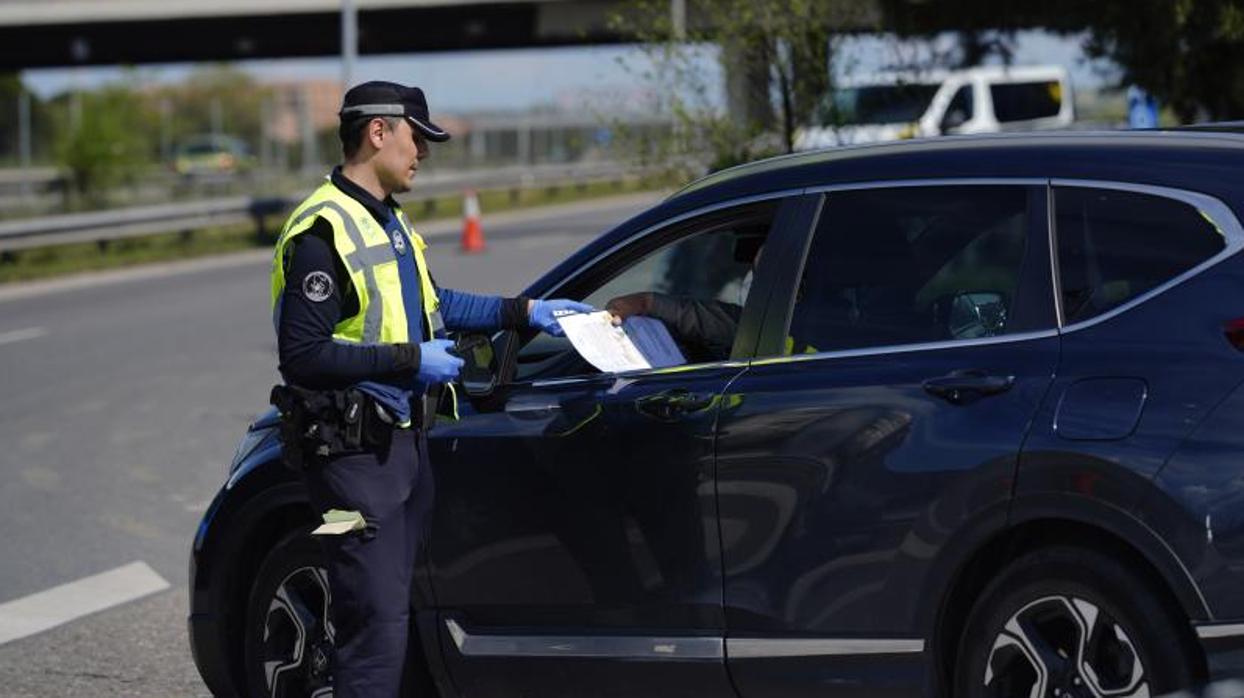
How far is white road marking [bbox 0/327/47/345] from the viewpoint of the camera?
62.0 ft

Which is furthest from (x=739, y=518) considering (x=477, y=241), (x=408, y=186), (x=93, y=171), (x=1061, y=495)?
(x=93, y=171)

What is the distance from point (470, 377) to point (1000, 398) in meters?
1.59

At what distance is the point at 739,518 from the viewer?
494cm

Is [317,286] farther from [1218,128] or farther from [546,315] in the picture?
[1218,128]

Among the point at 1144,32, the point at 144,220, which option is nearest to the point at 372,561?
the point at 1144,32

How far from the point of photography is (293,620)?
579cm

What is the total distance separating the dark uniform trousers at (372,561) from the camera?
4855 millimetres

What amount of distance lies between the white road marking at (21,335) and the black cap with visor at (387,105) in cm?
1456

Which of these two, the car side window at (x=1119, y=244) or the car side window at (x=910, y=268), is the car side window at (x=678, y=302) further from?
the car side window at (x=1119, y=244)

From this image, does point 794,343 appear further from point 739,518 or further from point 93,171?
point 93,171

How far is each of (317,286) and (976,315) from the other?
1.55m

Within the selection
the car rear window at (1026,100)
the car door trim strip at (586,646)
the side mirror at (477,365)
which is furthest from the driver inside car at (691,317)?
the car rear window at (1026,100)

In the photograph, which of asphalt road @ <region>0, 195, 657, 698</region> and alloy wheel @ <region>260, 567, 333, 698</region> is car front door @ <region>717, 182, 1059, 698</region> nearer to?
alloy wheel @ <region>260, 567, 333, 698</region>

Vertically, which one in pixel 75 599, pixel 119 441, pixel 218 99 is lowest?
pixel 218 99
